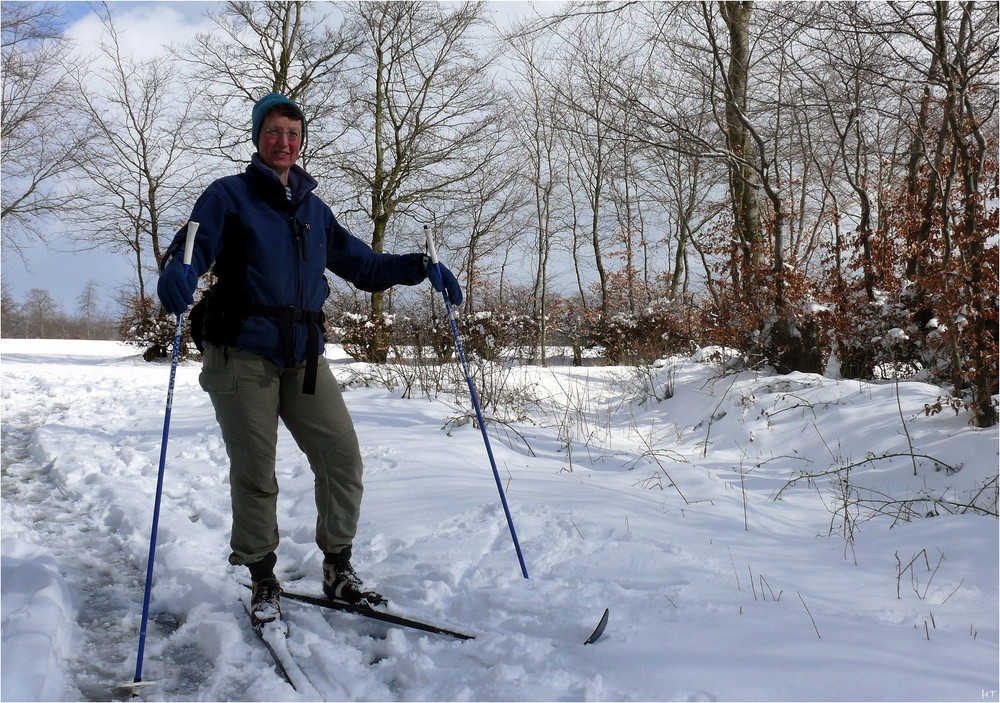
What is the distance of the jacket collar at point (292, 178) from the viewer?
2.63 metres

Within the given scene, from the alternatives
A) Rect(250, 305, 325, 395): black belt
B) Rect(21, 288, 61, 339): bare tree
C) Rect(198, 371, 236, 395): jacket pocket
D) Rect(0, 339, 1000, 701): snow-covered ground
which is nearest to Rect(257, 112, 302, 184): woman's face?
Rect(250, 305, 325, 395): black belt

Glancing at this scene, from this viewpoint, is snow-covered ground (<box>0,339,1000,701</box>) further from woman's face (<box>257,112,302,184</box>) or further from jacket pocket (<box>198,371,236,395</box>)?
woman's face (<box>257,112,302,184</box>)

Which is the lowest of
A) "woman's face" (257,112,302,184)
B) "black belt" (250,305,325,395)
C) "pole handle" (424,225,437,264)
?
"black belt" (250,305,325,395)

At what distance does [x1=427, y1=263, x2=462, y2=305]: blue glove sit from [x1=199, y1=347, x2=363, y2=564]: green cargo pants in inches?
25.3

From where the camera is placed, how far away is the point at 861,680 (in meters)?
1.89

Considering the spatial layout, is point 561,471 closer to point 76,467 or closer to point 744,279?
point 76,467

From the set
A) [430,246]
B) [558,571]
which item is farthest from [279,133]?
[558,571]

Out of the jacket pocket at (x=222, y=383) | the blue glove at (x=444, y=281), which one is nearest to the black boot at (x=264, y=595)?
the jacket pocket at (x=222, y=383)

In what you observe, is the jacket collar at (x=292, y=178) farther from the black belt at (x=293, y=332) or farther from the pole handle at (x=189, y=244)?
the black belt at (x=293, y=332)

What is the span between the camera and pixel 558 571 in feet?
9.17

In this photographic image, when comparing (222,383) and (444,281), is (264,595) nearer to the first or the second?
(222,383)

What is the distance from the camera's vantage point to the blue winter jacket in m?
2.53

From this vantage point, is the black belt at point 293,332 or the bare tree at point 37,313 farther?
the bare tree at point 37,313

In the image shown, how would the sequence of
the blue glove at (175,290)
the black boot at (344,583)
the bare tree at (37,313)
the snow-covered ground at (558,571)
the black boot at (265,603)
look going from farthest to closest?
the bare tree at (37,313) < the black boot at (344,583) < the black boot at (265,603) < the blue glove at (175,290) < the snow-covered ground at (558,571)
